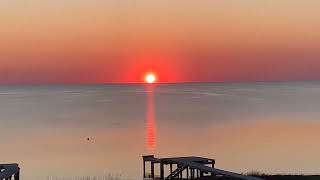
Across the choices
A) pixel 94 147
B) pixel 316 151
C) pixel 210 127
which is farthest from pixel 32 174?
pixel 210 127

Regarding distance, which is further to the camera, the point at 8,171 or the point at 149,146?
the point at 149,146

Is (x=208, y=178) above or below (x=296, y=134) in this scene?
below

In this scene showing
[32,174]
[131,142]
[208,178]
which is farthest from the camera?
[131,142]

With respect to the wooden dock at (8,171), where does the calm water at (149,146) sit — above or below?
above

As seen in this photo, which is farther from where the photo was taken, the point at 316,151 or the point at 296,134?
the point at 296,134

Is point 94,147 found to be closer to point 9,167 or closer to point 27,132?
point 27,132

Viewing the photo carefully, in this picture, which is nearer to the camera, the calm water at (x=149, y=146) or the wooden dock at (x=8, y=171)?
the wooden dock at (x=8, y=171)

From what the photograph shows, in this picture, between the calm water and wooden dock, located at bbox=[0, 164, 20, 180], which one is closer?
wooden dock, located at bbox=[0, 164, 20, 180]

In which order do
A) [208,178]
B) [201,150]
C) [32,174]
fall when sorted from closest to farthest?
[208,178]
[32,174]
[201,150]

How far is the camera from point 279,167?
116ft

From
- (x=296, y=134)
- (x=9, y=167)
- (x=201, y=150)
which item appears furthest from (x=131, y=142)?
(x=9, y=167)

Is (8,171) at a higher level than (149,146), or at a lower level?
lower

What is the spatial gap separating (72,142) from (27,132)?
14.2m

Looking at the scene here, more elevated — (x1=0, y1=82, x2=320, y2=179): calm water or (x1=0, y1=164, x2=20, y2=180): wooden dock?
(x1=0, y1=82, x2=320, y2=179): calm water
